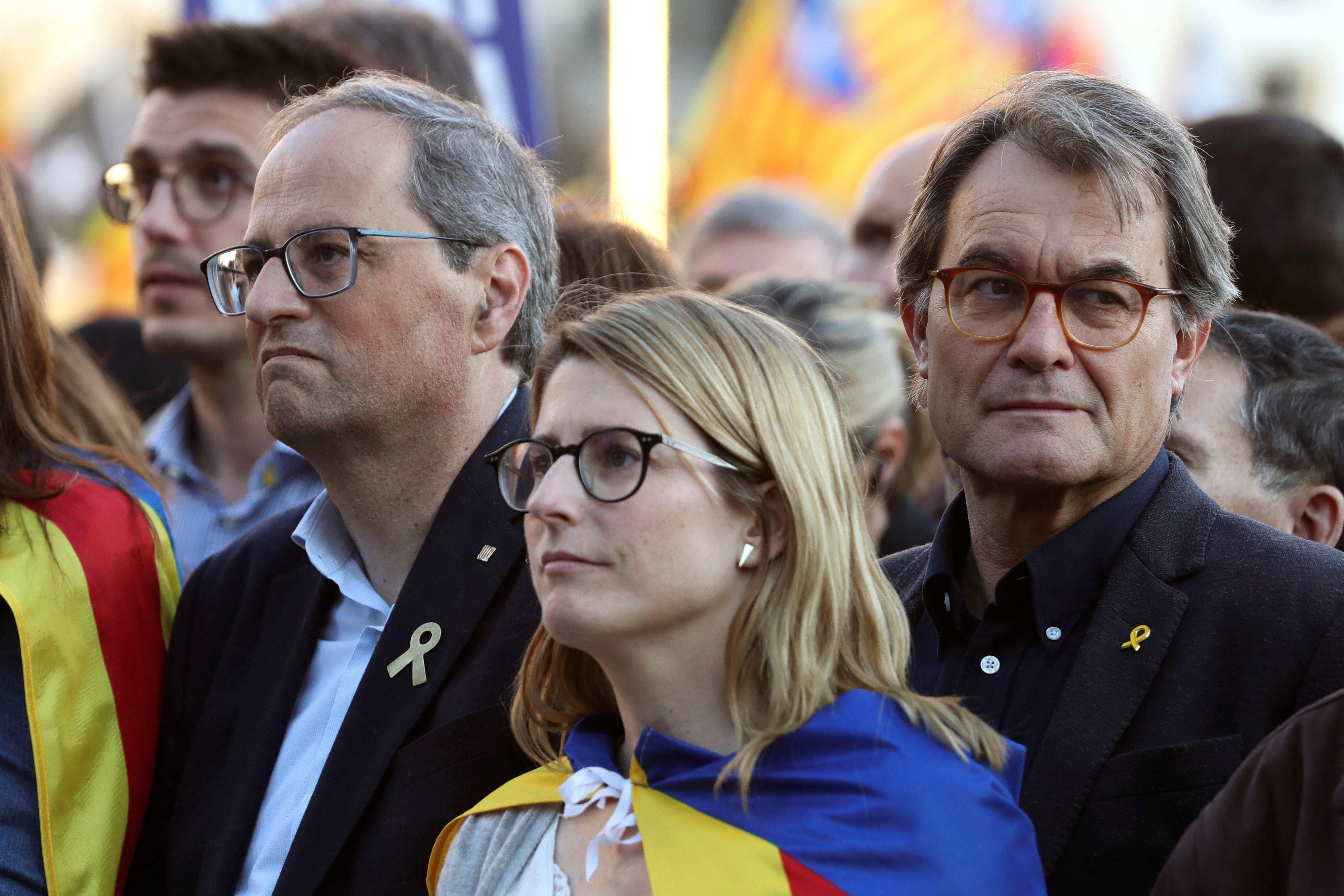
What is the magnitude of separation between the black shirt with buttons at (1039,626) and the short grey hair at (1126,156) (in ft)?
1.12

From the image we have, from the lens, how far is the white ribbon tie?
2.14 meters

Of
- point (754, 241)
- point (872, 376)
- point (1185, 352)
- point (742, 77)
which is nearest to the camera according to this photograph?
point (1185, 352)

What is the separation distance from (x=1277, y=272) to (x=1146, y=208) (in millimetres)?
1994

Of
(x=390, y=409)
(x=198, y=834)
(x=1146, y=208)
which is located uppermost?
(x=1146, y=208)

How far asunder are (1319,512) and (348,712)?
201 cm

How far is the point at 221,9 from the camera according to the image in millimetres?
8156

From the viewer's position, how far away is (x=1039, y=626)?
2.41 metres

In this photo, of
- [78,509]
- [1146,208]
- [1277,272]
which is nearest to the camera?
[1146,208]

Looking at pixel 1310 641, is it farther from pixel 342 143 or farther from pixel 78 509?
pixel 78 509

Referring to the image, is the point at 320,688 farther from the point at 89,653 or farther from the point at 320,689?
the point at 89,653

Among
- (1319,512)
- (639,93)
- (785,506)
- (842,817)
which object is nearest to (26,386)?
(785,506)

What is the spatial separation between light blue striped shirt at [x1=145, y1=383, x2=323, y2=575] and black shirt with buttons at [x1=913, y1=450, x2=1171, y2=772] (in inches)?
86.1

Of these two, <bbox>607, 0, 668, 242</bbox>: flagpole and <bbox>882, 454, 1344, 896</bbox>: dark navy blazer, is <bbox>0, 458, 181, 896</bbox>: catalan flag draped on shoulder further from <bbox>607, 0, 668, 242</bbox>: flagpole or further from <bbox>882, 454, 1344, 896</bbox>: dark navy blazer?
<bbox>607, 0, 668, 242</bbox>: flagpole

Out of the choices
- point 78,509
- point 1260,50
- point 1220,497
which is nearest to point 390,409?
point 78,509
